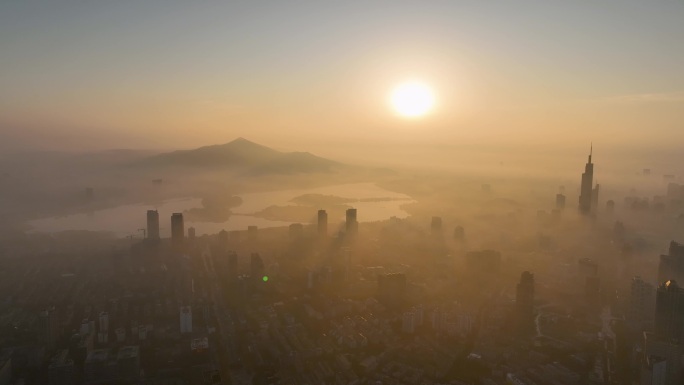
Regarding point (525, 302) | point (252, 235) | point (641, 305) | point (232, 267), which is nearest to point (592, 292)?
point (641, 305)

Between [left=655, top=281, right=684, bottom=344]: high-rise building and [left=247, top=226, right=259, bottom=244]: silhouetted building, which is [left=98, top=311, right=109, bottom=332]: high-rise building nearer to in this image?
[left=247, top=226, right=259, bottom=244]: silhouetted building

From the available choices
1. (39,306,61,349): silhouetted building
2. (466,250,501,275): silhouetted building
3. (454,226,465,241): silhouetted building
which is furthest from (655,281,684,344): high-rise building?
(39,306,61,349): silhouetted building

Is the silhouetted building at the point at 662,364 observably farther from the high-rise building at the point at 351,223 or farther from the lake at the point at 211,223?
the lake at the point at 211,223

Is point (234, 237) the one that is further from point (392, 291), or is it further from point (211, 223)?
point (392, 291)

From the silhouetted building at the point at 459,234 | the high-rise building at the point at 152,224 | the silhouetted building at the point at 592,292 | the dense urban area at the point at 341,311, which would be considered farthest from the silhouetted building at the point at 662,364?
the high-rise building at the point at 152,224

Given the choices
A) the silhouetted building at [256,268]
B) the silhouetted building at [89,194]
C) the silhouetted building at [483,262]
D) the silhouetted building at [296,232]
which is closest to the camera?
the silhouetted building at [256,268]

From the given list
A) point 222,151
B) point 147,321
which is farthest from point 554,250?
point 222,151

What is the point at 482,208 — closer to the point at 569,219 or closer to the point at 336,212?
the point at 569,219

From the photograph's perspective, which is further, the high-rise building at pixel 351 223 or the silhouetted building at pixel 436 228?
the silhouetted building at pixel 436 228
